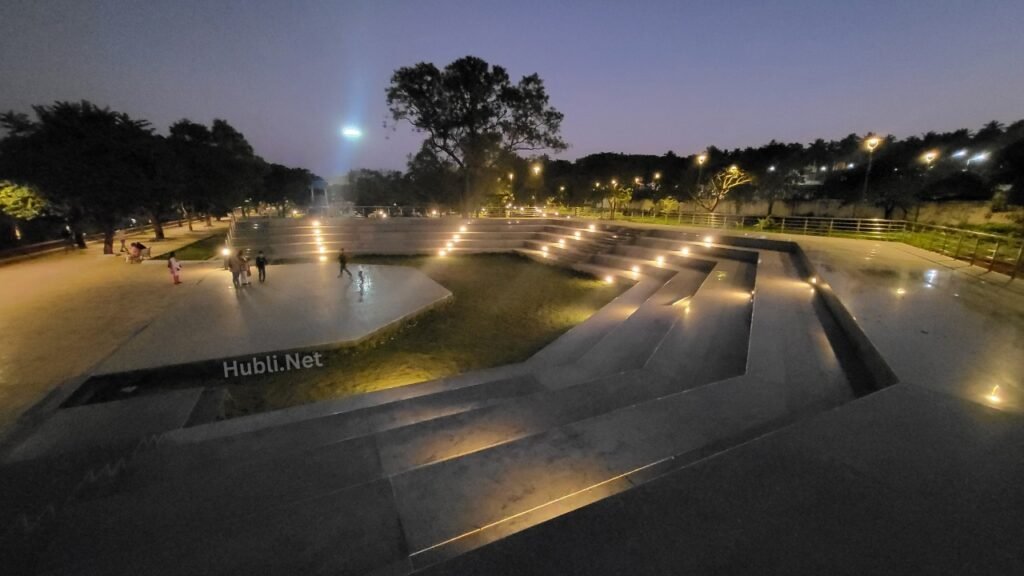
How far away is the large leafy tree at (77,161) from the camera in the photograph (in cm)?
1511

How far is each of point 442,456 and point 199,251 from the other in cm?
2370

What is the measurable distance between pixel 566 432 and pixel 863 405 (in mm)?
2298

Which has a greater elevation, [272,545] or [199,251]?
→ [272,545]

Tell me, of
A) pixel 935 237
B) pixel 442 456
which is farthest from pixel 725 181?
pixel 442 456

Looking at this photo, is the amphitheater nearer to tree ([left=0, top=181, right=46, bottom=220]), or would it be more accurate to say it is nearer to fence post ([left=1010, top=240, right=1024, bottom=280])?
fence post ([left=1010, top=240, right=1024, bottom=280])

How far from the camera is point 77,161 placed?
51.1 ft

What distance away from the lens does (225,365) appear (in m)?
6.79

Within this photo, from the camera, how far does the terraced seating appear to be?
2197 mm

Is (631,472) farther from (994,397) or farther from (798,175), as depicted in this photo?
(798,175)

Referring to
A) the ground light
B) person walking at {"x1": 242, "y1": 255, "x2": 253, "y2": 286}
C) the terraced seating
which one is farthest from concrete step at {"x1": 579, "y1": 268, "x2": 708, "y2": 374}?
person walking at {"x1": 242, "y1": 255, "x2": 253, "y2": 286}

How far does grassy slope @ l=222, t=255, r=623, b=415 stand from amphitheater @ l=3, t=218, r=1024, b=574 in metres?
1.18

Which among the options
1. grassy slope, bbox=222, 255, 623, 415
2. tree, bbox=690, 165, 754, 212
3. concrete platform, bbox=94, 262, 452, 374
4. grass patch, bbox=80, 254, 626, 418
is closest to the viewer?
grass patch, bbox=80, 254, 626, 418

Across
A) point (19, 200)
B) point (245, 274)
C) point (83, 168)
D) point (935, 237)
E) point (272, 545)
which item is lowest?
point (245, 274)

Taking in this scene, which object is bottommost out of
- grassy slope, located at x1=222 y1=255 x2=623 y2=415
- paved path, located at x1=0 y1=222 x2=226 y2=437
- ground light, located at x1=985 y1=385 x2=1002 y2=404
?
grassy slope, located at x1=222 y1=255 x2=623 y2=415
